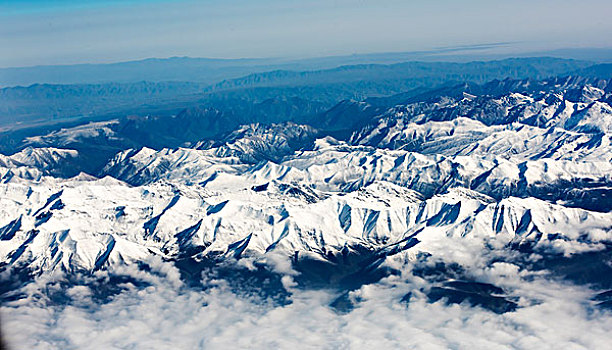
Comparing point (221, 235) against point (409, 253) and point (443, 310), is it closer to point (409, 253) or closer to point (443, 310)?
point (409, 253)

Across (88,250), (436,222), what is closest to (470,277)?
(436,222)

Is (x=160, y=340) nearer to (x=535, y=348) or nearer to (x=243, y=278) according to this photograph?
(x=243, y=278)

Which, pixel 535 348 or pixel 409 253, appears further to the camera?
pixel 409 253

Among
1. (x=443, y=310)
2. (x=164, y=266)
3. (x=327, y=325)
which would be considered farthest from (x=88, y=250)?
(x=443, y=310)

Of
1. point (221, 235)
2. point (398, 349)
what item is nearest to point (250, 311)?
point (398, 349)

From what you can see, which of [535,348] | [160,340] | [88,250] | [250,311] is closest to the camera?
[535,348]

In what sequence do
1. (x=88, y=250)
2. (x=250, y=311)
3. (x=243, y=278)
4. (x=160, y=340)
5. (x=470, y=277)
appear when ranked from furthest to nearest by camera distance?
(x=88, y=250), (x=243, y=278), (x=470, y=277), (x=250, y=311), (x=160, y=340)

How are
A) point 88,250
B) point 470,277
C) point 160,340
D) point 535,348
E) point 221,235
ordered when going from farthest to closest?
point 221,235 → point 88,250 → point 470,277 → point 160,340 → point 535,348

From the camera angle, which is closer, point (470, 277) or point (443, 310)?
point (443, 310)

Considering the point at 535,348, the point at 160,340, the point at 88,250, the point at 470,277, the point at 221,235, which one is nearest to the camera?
the point at 535,348
